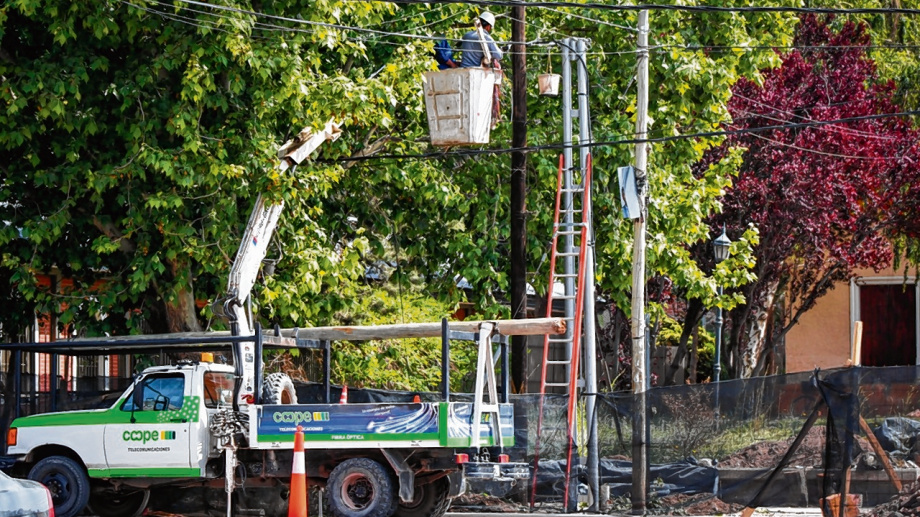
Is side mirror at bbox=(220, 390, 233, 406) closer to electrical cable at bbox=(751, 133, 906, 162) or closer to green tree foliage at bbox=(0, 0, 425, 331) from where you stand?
green tree foliage at bbox=(0, 0, 425, 331)

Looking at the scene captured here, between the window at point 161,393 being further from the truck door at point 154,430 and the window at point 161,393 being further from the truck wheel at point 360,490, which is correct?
the truck wheel at point 360,490

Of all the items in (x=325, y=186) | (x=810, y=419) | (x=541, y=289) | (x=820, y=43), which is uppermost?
(x=820, y=43)

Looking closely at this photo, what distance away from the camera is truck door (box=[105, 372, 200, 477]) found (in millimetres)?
15914

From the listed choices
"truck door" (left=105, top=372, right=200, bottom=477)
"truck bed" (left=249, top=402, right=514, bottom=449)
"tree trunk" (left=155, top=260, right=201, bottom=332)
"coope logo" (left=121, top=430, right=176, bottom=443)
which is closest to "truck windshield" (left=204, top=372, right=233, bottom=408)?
"truck door" (left=105, top=372, right=200, bottom=477)

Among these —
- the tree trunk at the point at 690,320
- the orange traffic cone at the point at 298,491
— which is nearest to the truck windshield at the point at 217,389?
the orange traffic cone at the point at 298,491

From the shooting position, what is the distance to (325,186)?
20031 mm

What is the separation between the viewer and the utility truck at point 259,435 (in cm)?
1522

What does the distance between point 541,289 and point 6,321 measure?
355 inches

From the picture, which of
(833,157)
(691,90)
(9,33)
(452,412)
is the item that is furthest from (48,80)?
(833,157)

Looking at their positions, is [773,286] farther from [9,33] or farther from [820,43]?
[9,33]

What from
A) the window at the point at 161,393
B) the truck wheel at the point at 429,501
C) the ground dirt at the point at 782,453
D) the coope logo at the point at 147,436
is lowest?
the truck wheel at the point at 429,501

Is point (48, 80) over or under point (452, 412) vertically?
over

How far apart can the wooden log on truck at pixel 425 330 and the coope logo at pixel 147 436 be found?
2.24 m

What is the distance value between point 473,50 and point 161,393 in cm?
590
